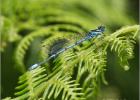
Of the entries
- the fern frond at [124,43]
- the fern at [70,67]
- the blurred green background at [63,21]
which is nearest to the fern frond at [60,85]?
the fern at [70,67]

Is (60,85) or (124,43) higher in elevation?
(124,43)

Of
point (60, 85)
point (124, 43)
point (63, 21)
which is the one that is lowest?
point (60, 85)

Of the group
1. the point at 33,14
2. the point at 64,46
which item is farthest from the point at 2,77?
the point at 64,46

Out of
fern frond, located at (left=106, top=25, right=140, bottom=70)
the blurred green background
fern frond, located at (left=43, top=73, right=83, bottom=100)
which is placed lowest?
fern frond, located at (left=43, top=73, right=83, bottom=100)

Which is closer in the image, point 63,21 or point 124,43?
point 124,43

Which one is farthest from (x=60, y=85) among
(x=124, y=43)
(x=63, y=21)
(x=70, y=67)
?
(x=63, y=21)

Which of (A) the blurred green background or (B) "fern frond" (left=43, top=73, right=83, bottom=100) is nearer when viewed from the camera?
(B) "fern frond" (left=43, top=73, right=83, bottom=100)

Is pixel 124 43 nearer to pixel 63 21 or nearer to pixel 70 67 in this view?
pixel 70 67

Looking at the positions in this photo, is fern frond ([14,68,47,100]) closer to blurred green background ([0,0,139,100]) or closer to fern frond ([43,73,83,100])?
fern frond ([43,73,83,100])

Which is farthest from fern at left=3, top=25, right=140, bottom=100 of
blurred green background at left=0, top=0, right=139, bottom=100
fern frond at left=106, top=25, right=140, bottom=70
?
blurred green background at left=0, top=0, right=139, bottom=100

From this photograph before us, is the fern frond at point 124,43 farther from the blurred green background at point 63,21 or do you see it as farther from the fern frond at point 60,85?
the blurred green background at point 63,21
